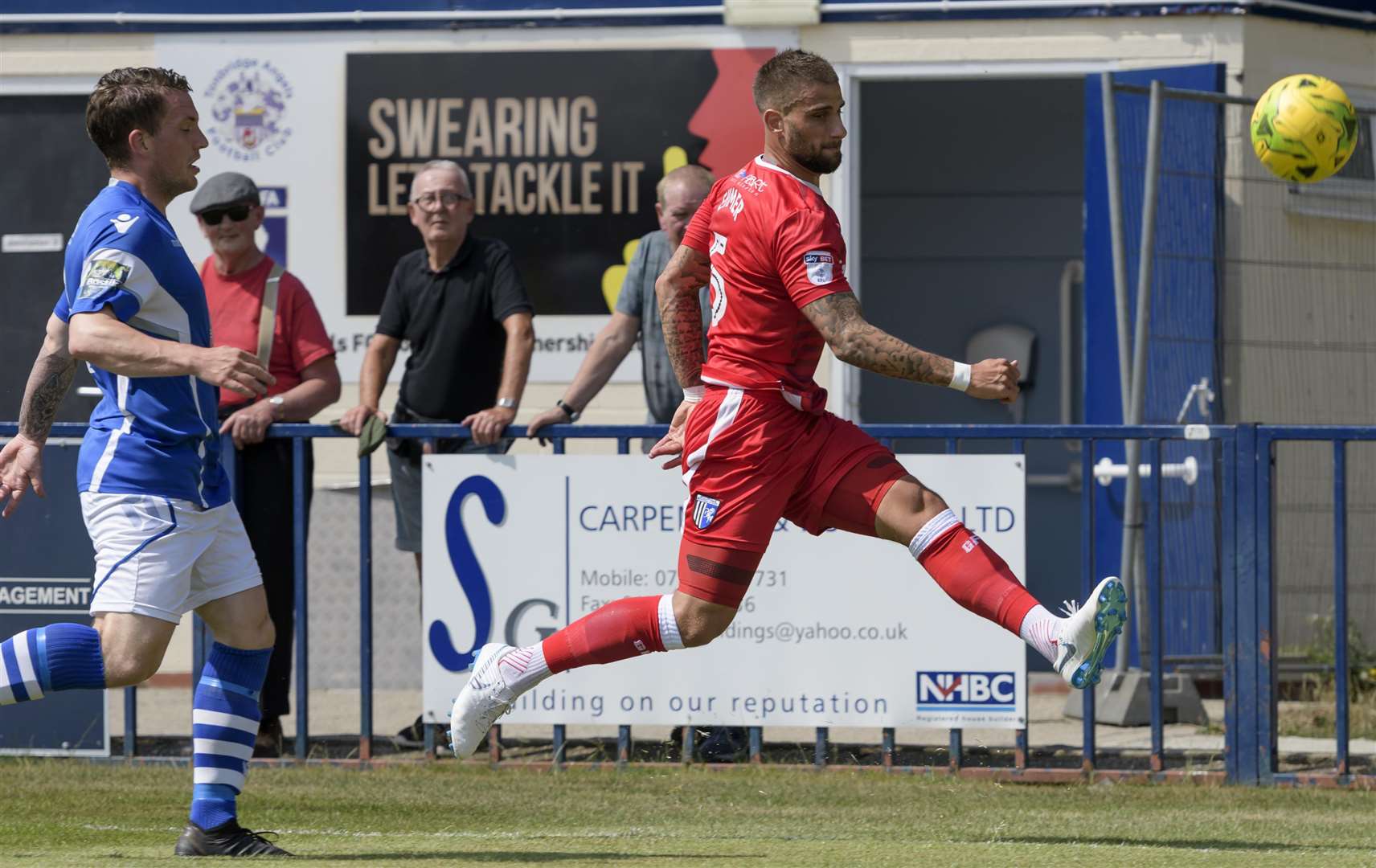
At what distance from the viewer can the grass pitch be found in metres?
5.39

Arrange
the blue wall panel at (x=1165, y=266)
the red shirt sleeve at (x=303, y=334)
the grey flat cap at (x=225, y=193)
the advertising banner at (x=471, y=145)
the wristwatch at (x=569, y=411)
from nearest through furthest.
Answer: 1. the wristwatch at (x=569, y=411)
2. the grey flat cap at (x=225, y=193)
3. the red shirt sleeve at (x=303, y=334)
4. the blue wall panel at (x=1165, y=266)
5. the advertising banner at (x=471, y=145)

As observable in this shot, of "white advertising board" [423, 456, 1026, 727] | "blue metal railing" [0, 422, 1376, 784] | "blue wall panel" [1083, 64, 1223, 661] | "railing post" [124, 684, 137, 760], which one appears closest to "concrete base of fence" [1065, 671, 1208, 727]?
"blue wall panel" [1083, 64, 1223, 661]

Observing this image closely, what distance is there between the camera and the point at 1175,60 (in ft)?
31.7

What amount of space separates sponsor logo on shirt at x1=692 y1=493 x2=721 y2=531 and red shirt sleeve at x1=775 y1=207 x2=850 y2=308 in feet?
2.03

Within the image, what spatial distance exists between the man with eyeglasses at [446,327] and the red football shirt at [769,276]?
2.46m

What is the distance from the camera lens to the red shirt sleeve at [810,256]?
17.1ft

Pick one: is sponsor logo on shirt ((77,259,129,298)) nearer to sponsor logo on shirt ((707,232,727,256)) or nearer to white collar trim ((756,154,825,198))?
sponsor logo on shirt ((707,232,727,256))

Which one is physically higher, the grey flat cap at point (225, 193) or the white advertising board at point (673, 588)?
the grey flat cap at point (225, 193)

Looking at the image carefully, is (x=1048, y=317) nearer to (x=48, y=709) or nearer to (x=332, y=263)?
(x=332, y=263)

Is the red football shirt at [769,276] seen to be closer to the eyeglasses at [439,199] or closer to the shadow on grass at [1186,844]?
the shadow on grass at [1186,844]

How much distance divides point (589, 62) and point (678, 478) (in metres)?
3.49

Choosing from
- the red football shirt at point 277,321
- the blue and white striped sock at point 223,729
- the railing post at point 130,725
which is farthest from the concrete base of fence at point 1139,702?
the blue and white striped sock at point 223,729

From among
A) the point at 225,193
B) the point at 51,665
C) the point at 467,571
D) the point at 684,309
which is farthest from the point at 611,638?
the point at 225,193

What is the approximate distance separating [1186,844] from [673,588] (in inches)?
90.8
